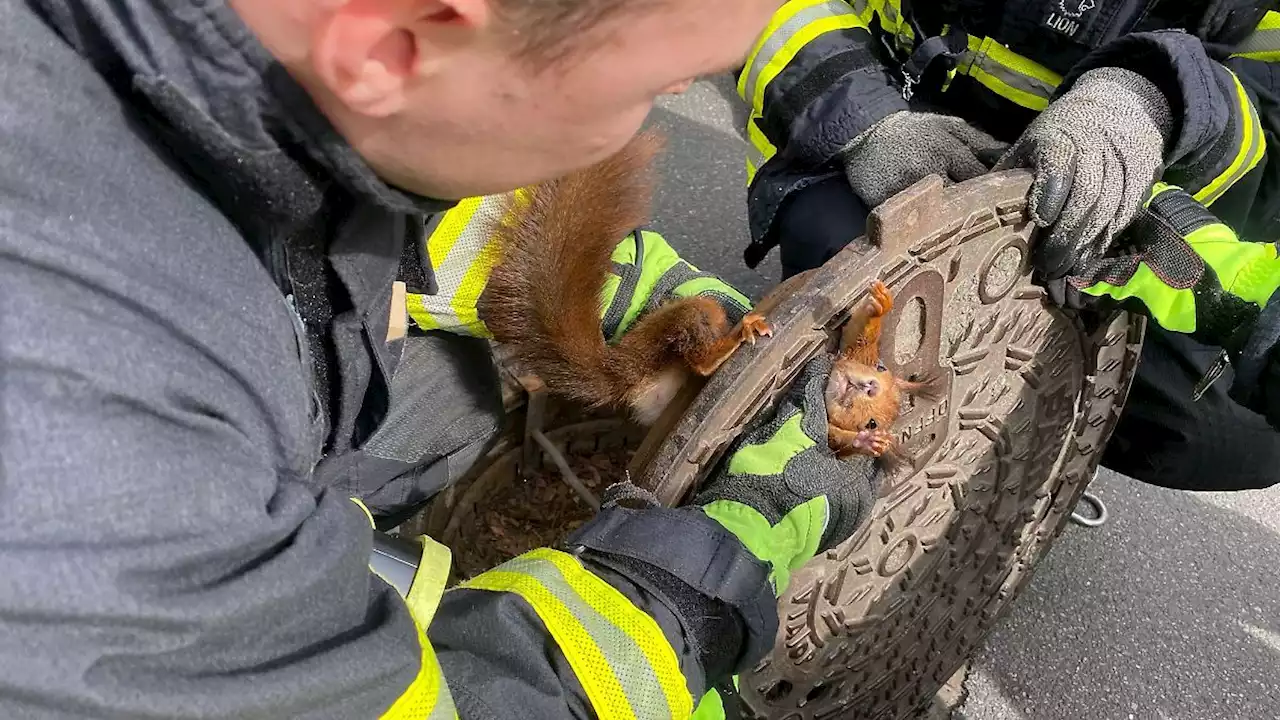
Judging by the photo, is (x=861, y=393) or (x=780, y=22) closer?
(x=861, y=393)

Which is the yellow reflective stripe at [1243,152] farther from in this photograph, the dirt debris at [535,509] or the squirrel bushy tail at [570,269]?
the dirt debris at [535,509]

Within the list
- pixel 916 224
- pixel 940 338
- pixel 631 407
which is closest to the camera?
pixel 916 224

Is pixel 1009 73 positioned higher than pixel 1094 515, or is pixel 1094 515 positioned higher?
pixel 1009 73

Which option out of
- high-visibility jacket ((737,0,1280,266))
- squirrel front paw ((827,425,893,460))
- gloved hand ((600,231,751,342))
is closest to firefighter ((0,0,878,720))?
squirrel front paw ((827,425,893,460))

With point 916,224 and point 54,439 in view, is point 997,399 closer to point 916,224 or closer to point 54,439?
point 916,224

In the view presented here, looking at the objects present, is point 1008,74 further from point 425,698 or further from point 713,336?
point 425,698

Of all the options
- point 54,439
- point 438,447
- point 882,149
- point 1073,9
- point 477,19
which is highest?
point 477,19

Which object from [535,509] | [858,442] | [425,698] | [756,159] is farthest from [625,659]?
[756,159]

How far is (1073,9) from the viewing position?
1.02 metres

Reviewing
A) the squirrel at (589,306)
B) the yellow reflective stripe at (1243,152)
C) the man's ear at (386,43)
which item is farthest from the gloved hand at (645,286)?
the man's ear at (386,43)

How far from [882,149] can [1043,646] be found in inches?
30.3

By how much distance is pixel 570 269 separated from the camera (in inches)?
35.3

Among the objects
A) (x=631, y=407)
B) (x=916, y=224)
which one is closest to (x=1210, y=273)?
(x=916, y=224)

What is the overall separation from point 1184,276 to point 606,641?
679 millimetres
